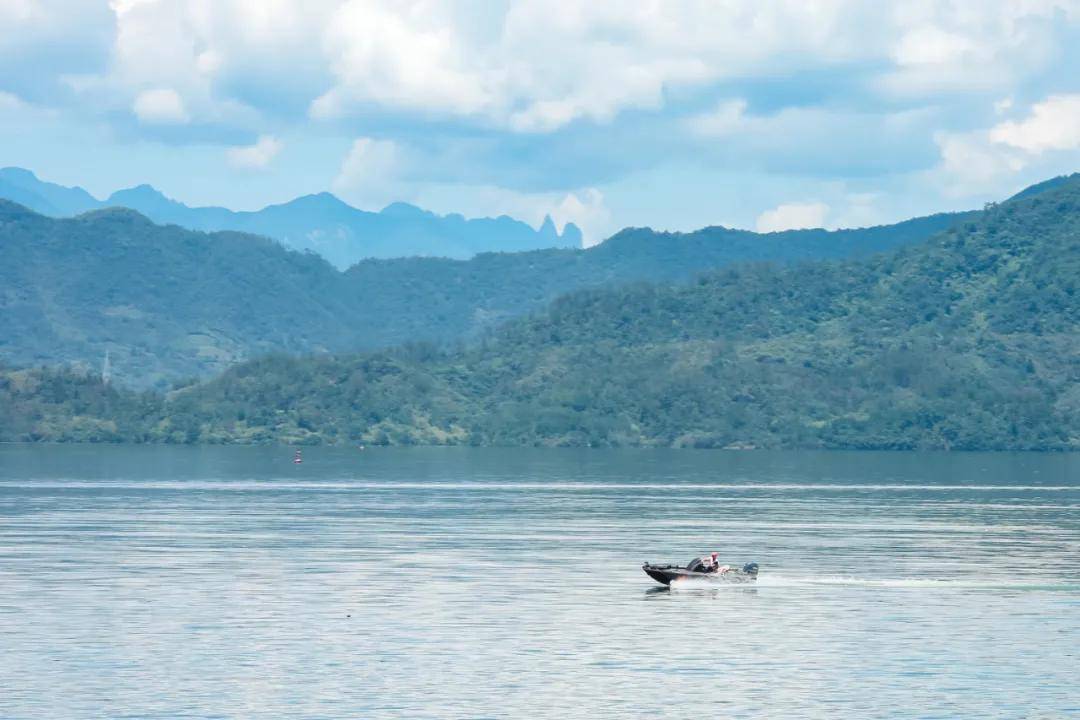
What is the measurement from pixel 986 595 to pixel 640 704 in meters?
41.6

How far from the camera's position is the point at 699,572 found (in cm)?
10788

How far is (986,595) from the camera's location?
336 ft

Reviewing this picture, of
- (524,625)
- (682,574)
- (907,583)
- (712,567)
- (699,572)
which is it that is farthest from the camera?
(907,583)

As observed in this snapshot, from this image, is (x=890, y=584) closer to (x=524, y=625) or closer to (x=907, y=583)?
(x=907, y=583)

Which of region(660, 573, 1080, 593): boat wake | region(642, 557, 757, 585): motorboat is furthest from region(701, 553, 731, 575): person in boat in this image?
region(660, 573, 1080, 593): boat wake

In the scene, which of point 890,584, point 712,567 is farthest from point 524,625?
point 890,584

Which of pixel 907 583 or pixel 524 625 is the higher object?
pixel 907 583

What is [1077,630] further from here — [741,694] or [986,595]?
[741,694]

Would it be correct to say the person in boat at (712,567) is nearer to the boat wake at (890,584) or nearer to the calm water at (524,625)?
the boat wake at (890,584)

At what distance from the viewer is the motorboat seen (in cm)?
10731

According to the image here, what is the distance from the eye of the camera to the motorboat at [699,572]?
10731 centimetres

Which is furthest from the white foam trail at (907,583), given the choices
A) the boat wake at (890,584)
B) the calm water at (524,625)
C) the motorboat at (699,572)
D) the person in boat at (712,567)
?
the person in boat at (712,567)

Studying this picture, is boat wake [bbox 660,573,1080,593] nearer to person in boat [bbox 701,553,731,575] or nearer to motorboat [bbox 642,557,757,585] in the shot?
motorboat [bbox 642,557,757,585]

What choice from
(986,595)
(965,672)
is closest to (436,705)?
(965,672)
